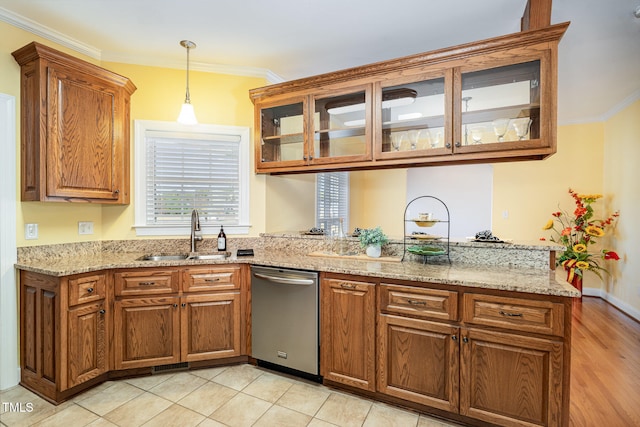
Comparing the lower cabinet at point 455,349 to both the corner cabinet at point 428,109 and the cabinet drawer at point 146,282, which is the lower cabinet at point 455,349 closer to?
the corner cabinet at point 428,109

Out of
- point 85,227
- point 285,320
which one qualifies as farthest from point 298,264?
point 85,227

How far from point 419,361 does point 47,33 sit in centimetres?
365

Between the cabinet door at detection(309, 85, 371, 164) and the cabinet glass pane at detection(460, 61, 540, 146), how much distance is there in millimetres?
722

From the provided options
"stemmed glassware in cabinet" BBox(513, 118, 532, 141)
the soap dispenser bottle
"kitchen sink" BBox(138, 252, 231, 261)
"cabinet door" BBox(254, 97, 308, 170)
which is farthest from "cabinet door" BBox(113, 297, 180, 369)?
"stemmed glassware in cabinet" BBox(513, 118, 532, 141)

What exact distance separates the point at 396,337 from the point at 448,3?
2280 mm

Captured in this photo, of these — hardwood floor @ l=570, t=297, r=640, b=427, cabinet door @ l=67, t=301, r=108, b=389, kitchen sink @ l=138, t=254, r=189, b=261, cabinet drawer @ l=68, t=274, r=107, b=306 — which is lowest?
hardwood floor @ l=570, t=297, r=640, b=427

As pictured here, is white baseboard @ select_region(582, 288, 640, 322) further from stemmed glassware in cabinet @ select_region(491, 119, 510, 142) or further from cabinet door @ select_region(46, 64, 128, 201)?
cabinet door @ select_region(46, 64, 128, 201)

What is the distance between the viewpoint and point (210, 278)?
8.08 ft

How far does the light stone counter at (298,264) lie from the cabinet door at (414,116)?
2.79 feet

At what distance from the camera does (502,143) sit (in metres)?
2.08

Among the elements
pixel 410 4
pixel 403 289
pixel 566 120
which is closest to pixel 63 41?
pixel 410 4

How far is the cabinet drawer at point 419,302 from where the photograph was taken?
1.83 meters

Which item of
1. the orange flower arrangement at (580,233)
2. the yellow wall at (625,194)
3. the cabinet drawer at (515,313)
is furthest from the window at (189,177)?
the yellow wall at (625,194)

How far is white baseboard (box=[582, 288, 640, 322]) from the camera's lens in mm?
3827
